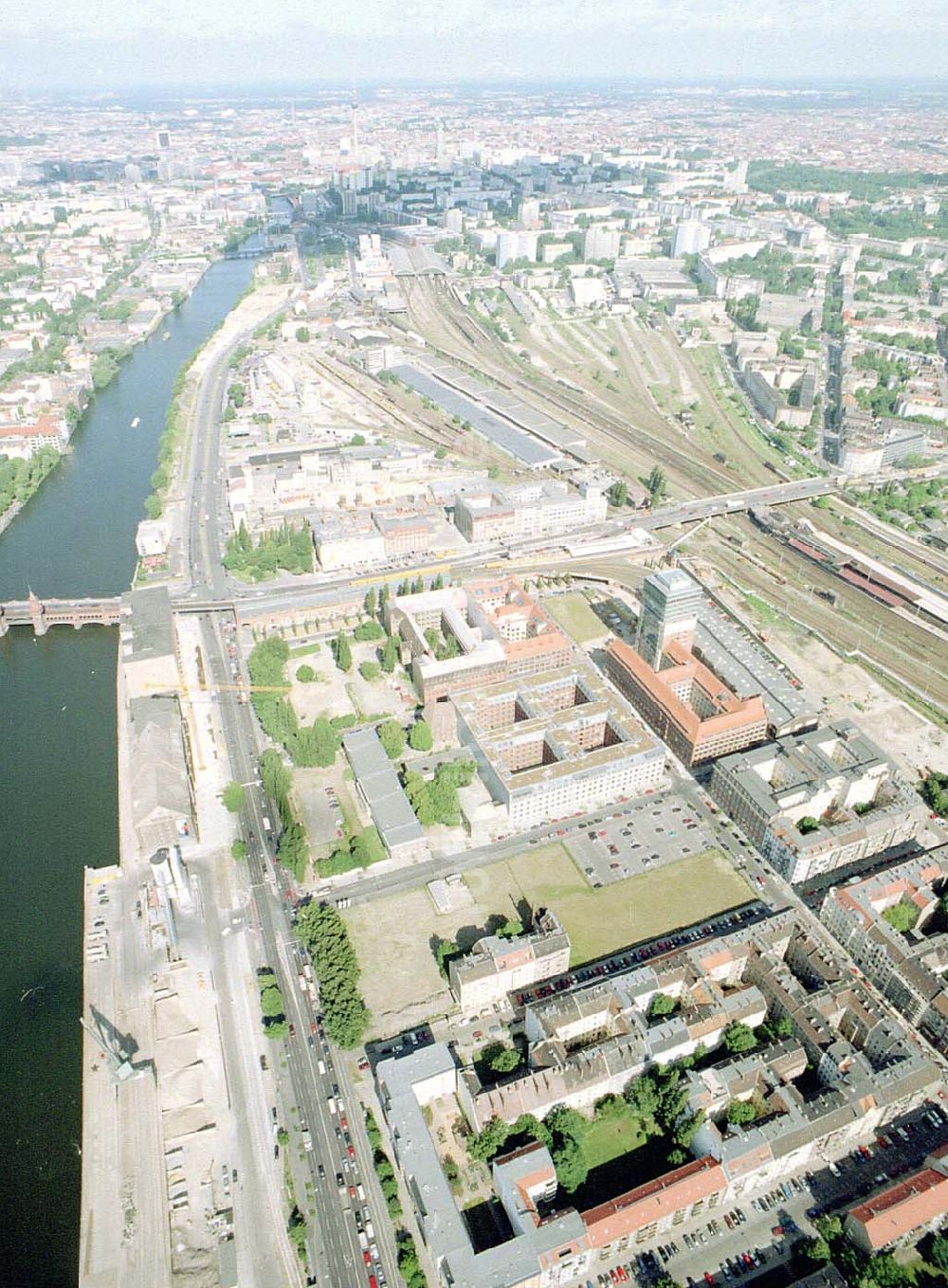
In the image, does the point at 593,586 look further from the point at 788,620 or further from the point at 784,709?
the point at 784,709

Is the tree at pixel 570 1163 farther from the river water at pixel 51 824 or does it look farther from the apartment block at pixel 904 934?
the river water at pixel 51 824

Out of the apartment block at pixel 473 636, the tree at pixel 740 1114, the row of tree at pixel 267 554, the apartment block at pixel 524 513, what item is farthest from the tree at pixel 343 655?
the tree at pixel 740 1114

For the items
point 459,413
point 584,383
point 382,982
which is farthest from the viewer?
point 584,383

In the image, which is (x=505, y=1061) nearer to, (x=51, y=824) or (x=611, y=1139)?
(x=611, y=1139)

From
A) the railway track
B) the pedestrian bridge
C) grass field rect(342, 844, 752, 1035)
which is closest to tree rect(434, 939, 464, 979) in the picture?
grass field rect(342, 844, 752, 1035)

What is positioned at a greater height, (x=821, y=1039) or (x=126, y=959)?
(x=126, y=959)

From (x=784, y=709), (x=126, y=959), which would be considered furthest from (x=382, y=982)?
(x=784, y=709)

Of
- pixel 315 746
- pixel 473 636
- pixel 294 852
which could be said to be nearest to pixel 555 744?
pixel 473 636
